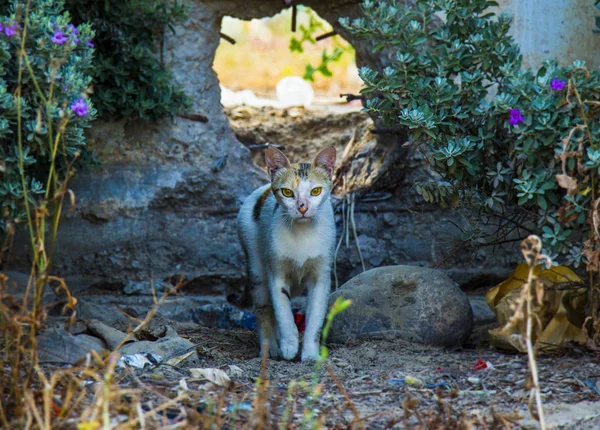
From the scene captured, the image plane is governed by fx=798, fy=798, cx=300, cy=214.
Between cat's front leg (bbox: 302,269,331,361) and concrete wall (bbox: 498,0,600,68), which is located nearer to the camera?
cat's front leg (bbox: 302,269,331,361)

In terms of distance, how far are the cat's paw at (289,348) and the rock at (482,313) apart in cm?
142

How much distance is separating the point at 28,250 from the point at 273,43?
7.83 metres

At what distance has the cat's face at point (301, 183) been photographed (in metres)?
4.21

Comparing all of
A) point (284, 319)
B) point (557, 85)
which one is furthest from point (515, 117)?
point (284, 319)

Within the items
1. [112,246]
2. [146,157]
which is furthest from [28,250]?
[146,157]

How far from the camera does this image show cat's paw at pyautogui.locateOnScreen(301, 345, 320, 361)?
4.28m

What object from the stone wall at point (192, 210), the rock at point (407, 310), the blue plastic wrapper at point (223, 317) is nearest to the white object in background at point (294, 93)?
the stone wall at point (192, 210)

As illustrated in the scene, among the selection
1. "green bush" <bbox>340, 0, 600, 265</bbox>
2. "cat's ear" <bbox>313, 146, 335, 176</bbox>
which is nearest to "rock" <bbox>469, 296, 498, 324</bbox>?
"green bush" <bbox>340, 0, 600, 265</bbox>

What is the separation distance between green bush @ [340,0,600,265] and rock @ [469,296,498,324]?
0.77 meters

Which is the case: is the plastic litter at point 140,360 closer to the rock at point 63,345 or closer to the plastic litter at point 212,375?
the rock at point 63,345

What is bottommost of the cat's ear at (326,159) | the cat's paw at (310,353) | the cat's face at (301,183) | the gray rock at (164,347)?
the cat's paw at (310,353)

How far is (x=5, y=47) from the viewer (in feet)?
14.3

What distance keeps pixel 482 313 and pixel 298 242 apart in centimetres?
160

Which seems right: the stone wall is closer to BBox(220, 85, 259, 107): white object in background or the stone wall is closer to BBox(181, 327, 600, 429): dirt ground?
BBox(181, 327, 600, 429): dirt ground
